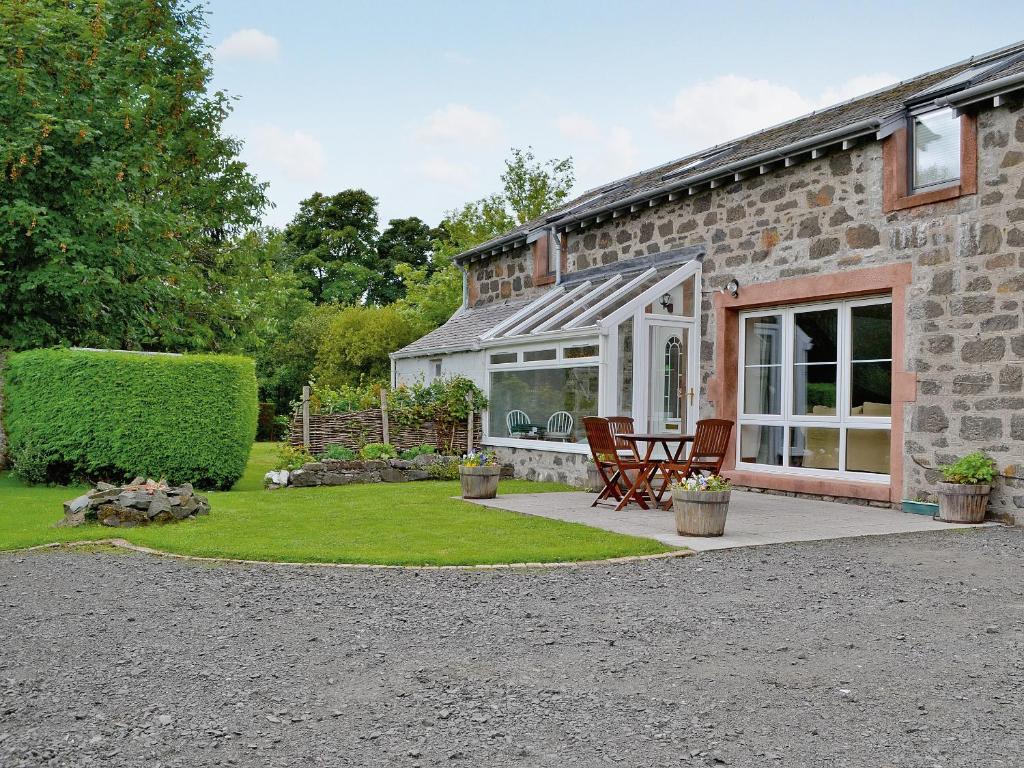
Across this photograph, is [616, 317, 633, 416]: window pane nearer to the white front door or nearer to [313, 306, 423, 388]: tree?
the white front door

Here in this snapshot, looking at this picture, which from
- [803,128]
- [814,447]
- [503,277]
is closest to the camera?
[814,447]

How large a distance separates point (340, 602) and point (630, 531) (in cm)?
341

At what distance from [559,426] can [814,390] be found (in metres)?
3.75

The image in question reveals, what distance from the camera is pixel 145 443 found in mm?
11273

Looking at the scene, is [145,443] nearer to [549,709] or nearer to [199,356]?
[199,356]

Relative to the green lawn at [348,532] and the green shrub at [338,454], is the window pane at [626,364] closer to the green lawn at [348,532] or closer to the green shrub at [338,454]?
the green lawn at [348,532]

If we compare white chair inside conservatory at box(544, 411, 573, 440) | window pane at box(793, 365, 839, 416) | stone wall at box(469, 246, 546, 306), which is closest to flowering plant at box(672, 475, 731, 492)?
window pane at box(793, 365, 839, 416)

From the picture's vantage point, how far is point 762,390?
11234 mm

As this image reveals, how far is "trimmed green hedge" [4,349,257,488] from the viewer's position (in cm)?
1121

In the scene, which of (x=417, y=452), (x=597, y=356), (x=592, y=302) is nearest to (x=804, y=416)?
(x=597, y=356)

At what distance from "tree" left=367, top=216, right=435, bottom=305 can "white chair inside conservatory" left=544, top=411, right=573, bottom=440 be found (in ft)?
93.9

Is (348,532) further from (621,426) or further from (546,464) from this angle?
(546,464)

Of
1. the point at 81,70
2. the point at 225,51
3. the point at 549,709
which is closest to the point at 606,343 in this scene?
the point at 549,709

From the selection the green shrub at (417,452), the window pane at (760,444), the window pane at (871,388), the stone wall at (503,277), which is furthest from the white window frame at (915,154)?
the green shrub at (417,452)
